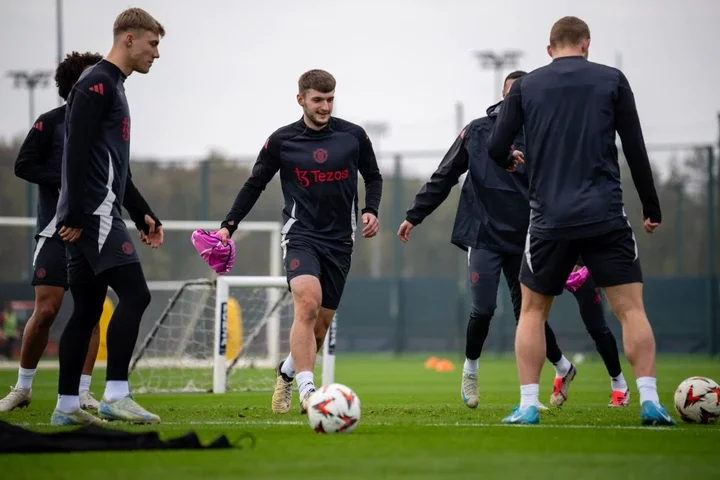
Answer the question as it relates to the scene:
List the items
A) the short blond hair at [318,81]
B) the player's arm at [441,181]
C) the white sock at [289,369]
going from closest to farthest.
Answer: the short blond hair at [318,81]
the white sock at [289,369]
the player's arm at [441,181]

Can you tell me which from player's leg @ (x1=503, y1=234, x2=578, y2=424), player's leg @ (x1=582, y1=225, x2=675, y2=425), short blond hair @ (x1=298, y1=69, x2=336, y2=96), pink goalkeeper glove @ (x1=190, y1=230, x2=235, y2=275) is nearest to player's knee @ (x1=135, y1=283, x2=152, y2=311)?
pink goalkeeper glove @ (x1=190, y1=230, x2=235, y2=275)

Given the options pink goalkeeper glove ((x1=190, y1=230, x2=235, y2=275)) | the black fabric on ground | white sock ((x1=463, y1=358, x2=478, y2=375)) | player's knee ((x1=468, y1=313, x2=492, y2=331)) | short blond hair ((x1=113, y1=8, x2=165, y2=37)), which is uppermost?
short blond hair ((x1=113, y1=8, x2=165, y2=37))

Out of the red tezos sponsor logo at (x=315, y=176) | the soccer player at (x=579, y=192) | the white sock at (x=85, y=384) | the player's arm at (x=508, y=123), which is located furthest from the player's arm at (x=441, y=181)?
the white sock at (x=85, y=384)

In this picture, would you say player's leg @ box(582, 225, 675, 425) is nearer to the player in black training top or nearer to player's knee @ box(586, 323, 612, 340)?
the player in black training top

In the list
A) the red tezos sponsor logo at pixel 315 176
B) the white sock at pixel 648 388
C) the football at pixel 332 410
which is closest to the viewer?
the football at pixel 332 410

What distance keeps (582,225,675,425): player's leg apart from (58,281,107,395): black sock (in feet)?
9.38

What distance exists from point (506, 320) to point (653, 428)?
17852 millimetres

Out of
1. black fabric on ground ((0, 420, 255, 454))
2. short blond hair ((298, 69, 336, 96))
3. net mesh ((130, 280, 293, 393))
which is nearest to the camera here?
black fabric on ground ((0, 420, 255, 454))

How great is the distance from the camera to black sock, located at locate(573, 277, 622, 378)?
931 cm

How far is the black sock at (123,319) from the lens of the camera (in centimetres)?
691

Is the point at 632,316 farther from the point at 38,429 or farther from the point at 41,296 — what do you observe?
the point at 41,296

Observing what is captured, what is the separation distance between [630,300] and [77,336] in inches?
124

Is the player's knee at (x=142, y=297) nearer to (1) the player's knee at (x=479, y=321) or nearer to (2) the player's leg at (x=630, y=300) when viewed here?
(2) the player's leg at (x=630, y=300)

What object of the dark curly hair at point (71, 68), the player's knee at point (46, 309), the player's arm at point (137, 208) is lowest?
the player's knee at point (46, 309)
